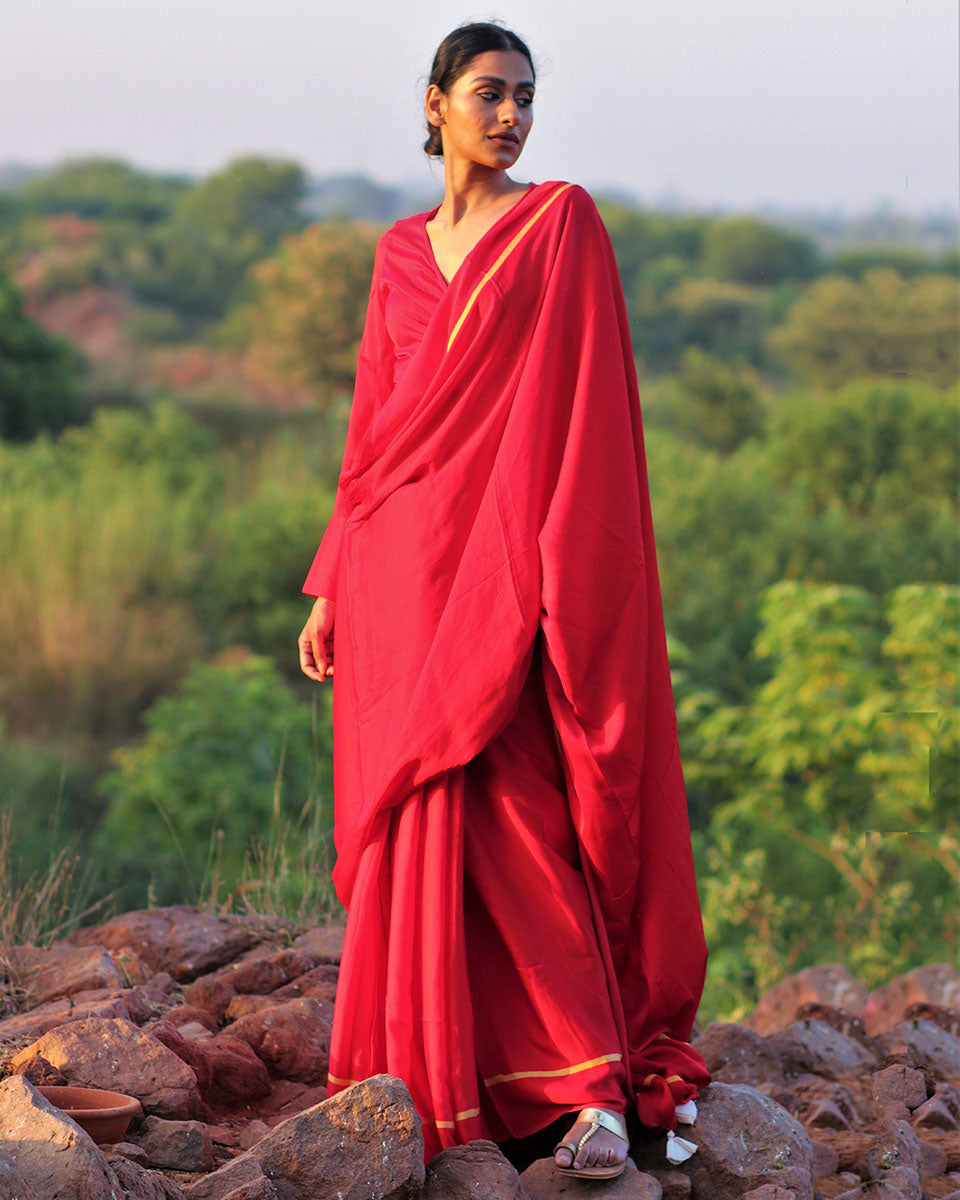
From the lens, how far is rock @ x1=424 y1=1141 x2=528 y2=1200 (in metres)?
2.06

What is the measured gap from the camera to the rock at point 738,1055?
3.09m

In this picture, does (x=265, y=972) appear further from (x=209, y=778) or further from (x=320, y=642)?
(x=209, y=778)

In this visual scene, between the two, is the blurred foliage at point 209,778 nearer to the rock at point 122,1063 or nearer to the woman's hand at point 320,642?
the woman's hand at point 320,642

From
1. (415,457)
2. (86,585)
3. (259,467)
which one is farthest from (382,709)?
(259,467)

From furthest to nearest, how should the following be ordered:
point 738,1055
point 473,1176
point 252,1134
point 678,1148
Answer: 1. point 738,1055
2. point 252,1134
3. point 678,1148
4. point 473,1176

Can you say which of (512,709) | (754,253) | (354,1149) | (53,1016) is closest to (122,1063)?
(53,1016)

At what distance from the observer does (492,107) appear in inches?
94.0

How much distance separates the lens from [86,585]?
413 inches

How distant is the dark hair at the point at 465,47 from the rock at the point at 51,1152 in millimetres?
1699

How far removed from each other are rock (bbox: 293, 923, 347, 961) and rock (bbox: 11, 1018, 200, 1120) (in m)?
0.94

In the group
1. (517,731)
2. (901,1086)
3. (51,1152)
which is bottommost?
(901,1086)

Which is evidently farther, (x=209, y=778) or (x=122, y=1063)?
(x=209, y=778)

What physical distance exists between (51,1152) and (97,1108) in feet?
1.25

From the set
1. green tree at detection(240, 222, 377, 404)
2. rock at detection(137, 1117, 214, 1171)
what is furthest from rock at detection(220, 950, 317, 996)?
green tree at detection(240, 222, 377, 404)
